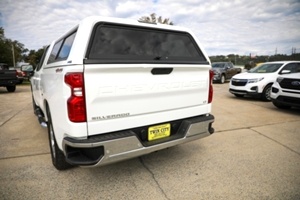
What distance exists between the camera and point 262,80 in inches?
330

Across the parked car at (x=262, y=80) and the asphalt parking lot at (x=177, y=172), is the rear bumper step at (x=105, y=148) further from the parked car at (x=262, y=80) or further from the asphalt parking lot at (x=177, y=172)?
the parked car at (x=262, y=80)

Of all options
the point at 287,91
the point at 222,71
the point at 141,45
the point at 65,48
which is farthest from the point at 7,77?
the point at 222,71

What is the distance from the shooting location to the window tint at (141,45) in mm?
2361

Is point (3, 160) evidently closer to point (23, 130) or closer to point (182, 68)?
point (23, 130)

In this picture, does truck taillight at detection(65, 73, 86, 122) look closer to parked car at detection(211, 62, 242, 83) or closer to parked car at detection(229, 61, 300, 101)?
parked car at detection(229, 61, 300, 101)

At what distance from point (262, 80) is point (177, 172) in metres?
6.97

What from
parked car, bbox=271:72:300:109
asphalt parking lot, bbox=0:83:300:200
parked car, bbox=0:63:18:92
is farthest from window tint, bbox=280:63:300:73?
parked car, bbox=0:63:18:92

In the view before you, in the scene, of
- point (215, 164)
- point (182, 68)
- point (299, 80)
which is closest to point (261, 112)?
point (299, 80)

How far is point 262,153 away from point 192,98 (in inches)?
68.4

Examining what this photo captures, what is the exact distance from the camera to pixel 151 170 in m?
A: 3.08

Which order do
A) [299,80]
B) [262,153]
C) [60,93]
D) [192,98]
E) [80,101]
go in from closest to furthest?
[80,101] < [60,93] < [192,98] < [262,153] < [299,80]

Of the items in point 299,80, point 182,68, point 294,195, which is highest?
point 182,68

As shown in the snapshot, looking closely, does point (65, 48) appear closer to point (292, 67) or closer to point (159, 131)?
point (159, 131)

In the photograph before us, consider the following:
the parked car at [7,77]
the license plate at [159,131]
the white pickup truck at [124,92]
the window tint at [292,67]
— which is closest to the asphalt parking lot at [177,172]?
the white pickup truck at [124,92]
